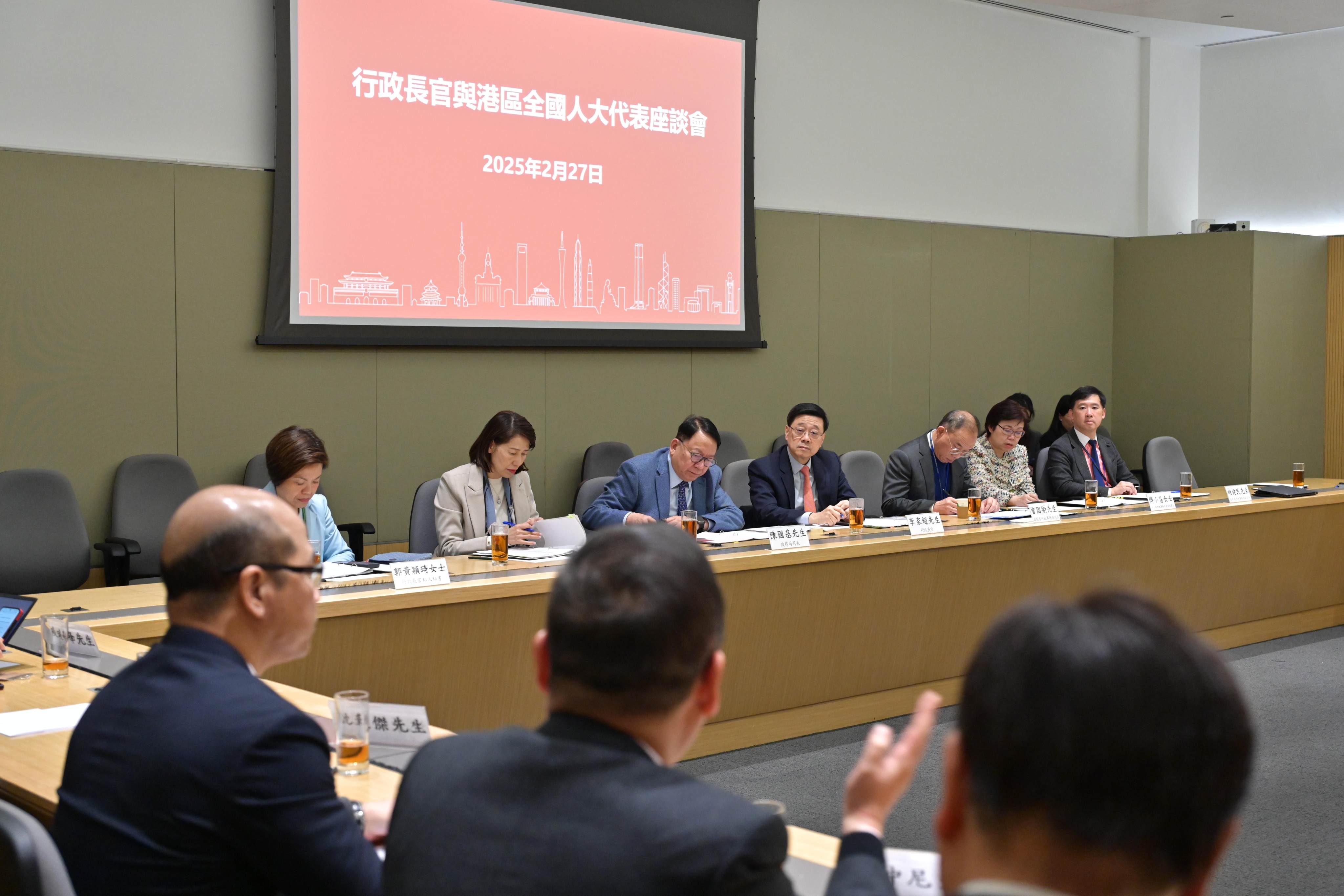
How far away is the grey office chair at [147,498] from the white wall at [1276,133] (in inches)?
297

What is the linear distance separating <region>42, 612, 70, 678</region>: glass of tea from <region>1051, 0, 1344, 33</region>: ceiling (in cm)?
648

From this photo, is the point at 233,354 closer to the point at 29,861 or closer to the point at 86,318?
the point at 86,318

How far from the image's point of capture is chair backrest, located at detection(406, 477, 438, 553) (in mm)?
4492

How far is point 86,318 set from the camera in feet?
15.8

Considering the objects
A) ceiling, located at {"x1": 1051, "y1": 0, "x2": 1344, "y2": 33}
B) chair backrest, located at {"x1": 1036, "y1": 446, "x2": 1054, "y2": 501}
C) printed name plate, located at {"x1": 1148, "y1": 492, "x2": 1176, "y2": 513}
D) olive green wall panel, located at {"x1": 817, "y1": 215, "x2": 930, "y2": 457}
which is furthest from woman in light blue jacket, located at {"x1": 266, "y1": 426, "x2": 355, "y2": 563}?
ceiling, located at {"x1": 1051, "y1": 0, "x2": 1344, "y2": 33}

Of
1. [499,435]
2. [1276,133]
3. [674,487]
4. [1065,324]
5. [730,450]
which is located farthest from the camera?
[1276,133]

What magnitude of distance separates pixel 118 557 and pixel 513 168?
2550mm

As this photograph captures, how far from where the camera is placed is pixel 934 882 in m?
1.32


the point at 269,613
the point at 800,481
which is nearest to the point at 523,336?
the point at 800,481

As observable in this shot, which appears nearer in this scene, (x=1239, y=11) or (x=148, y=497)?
(x=148, y=497)

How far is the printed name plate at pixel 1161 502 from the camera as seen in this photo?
202 inches

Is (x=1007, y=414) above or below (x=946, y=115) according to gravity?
below

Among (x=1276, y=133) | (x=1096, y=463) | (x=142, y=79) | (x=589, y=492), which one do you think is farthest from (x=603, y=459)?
(x=1276, y=133)

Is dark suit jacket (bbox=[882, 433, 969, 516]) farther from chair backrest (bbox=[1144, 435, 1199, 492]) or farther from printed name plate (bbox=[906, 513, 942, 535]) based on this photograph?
chair backrest (bbox=[1144, 435, 1199, 492])
